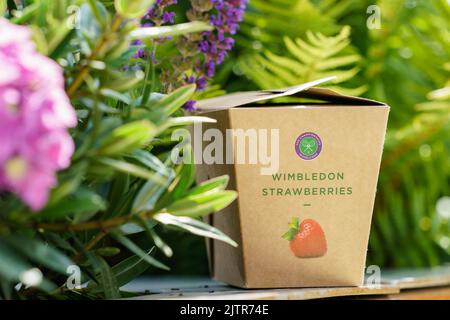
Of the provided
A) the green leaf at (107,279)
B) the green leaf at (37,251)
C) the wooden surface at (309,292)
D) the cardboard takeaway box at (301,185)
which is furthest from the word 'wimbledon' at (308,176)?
the green leaf at (37,251)

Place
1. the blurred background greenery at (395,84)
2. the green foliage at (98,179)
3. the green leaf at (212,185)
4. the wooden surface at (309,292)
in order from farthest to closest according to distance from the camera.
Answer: the blurred background greenery at (395,84), the wooden surface at (309,292), the green leaf at (212,185), the green foliage at (98,179)

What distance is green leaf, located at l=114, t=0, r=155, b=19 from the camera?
65cm

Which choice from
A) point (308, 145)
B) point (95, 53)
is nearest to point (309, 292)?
point (308, 145)

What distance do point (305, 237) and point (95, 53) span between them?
0.39 m

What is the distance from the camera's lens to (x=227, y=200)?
2.38ft

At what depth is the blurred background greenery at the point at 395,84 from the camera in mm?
1510

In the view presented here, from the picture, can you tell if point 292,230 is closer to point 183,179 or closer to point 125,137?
point 183,179

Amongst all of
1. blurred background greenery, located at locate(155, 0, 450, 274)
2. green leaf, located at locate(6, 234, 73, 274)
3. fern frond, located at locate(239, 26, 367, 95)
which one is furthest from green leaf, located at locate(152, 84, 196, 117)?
blurred background greenery, located at locate(155, 0, 450, 274)

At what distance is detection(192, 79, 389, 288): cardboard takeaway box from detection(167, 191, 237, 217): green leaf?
0.17m

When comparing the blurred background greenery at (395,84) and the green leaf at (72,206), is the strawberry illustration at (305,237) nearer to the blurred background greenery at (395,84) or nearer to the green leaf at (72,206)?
the green leaf at (72,206)

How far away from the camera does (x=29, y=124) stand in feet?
1.75

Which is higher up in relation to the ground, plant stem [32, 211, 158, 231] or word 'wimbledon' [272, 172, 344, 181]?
plant stem [32, 211, 158, 231]

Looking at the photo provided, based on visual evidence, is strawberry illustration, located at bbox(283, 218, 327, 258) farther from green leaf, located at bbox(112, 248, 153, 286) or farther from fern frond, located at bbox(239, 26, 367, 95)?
fern frond, located at bbox(239, 26, 367, 95)

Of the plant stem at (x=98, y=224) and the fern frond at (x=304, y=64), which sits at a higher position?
the fern frond at (x=304, y=64)
